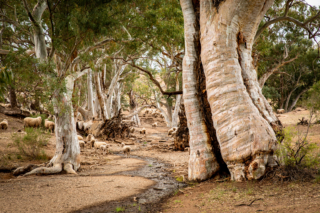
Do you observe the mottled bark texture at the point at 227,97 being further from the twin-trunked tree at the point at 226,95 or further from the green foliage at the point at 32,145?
the green foliage at the point at 32,145

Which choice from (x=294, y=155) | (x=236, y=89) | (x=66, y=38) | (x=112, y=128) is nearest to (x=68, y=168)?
(x=66, y=38)

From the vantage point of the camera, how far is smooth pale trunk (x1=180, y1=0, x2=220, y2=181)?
548 cm

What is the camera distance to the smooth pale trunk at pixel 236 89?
177 inches

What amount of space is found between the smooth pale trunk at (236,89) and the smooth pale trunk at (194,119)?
613 mm

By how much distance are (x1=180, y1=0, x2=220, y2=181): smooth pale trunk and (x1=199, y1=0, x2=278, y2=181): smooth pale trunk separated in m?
0.61

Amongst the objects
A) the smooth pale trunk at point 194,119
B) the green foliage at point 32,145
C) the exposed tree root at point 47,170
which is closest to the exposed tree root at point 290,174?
the smooth pale trunk at point 194,119

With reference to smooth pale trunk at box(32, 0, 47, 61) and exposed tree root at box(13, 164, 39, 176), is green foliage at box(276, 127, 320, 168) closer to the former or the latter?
exposed tree root at box(13, 164, 39, 176)

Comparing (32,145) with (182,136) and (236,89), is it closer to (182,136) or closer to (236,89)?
(182,136)

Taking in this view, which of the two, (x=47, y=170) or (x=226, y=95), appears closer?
(x=226, y=95)

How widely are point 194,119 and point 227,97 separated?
123cm

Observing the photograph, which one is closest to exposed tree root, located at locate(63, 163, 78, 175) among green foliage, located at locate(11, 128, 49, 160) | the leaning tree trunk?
the leaning tree trunk

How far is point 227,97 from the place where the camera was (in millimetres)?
4930

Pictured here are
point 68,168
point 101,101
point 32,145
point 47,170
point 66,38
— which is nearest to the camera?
point 47,170

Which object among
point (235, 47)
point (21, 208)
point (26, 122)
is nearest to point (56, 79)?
point (21, 208)
